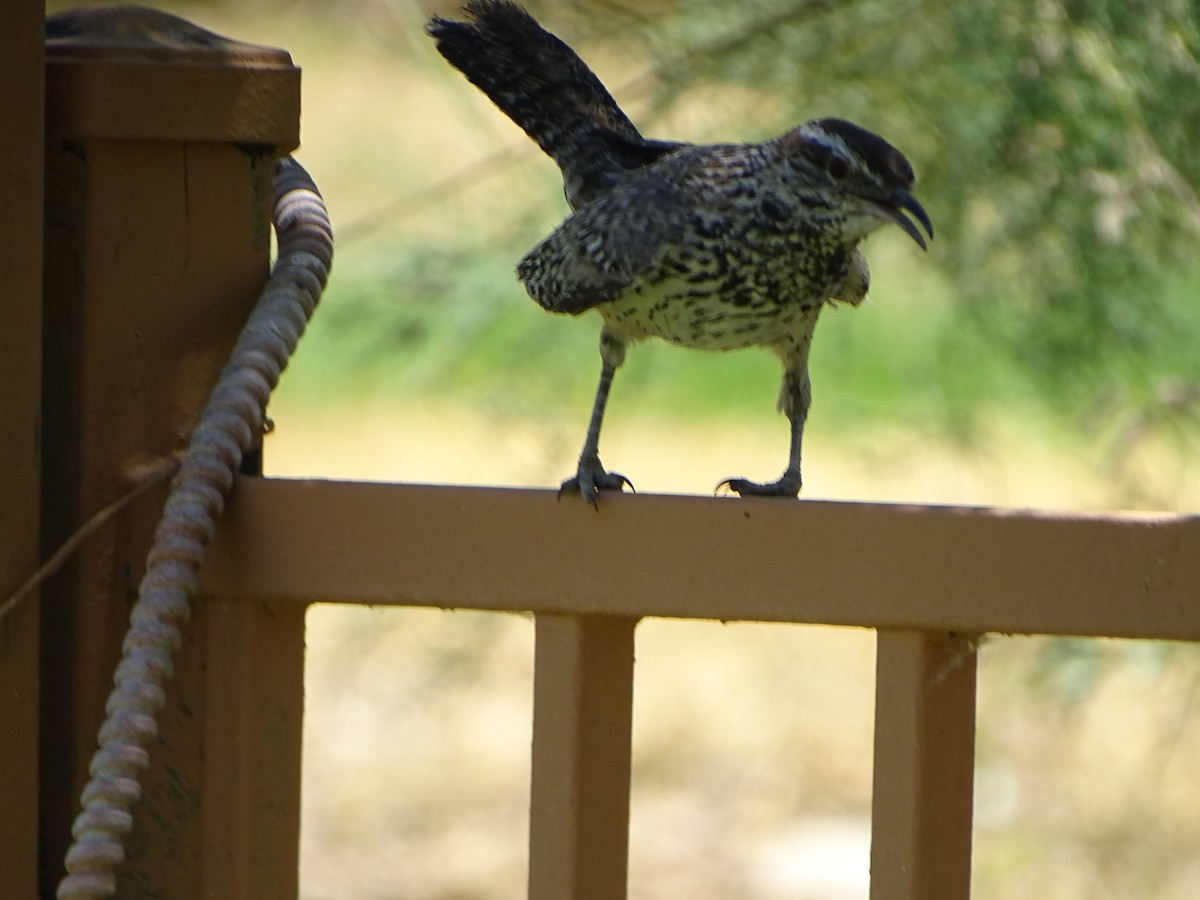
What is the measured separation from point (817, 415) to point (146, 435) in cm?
509

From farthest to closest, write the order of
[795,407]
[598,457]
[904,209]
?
1. [795,407]
2. [904,209]
3. [598,457]

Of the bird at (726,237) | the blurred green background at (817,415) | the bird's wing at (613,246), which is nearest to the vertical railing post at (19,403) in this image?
the blurred green background at (817,415)

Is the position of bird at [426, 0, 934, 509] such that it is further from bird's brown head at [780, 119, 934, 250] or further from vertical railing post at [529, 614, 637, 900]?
vertical railing post at [529, 614, 637, 900]

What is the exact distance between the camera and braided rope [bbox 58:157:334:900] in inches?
57.8

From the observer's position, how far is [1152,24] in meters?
2.90

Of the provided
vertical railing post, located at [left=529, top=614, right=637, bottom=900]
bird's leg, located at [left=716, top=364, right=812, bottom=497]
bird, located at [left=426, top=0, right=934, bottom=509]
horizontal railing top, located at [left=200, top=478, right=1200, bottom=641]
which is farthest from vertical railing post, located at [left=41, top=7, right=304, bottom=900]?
bird's leg, located at [left=716, top=364, right=812, bottom=497]

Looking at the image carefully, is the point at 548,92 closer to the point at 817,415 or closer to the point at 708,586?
the point at 708,586

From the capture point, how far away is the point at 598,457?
92.2 inches

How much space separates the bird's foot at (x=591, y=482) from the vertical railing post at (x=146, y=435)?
329mm

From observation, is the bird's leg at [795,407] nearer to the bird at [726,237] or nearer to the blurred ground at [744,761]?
the bird at [726,237]

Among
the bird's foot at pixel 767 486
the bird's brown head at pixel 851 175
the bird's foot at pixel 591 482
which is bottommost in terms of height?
the bird's foot at pixel 591 482

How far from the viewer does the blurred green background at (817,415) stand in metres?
3.33

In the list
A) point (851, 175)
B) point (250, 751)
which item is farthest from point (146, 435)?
point (851, 175)

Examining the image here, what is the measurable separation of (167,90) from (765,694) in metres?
4.89
